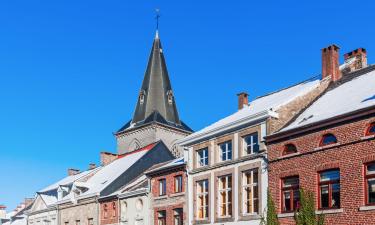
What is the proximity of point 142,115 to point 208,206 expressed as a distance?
→ 47.0 meters

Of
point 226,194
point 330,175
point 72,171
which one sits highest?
point 72,171

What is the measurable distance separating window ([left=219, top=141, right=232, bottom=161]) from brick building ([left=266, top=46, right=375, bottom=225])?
163 inches

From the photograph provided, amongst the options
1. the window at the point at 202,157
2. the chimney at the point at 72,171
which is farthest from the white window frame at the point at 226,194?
the chimney at the point at 72,171

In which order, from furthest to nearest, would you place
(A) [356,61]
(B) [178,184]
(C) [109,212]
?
(C) [109,212] < (B) [178,184] < (A) [356,61]

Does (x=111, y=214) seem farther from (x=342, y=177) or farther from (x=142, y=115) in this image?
(x=142, y=115)

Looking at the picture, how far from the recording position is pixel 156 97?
83500 millimetres

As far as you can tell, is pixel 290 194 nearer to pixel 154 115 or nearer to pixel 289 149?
pixel 289 149

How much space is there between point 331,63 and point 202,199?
1158 cm

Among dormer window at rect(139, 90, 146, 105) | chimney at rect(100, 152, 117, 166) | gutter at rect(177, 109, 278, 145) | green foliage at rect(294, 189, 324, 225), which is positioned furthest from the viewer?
dormer window at rect(139, 90, 146, 105)

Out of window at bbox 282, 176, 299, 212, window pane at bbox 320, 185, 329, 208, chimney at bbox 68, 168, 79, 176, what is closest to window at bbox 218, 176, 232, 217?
window at bbox 282, 176, 299, 212

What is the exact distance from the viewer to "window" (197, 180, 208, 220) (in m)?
37.8

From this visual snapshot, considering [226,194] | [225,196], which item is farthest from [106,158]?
[226,194]

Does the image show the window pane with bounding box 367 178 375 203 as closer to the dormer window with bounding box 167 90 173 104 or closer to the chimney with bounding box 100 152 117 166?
the chimney with bounding box 100 152 117 166

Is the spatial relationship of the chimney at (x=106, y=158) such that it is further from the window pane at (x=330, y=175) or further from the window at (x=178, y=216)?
the window pane at (x=330, y=175)
